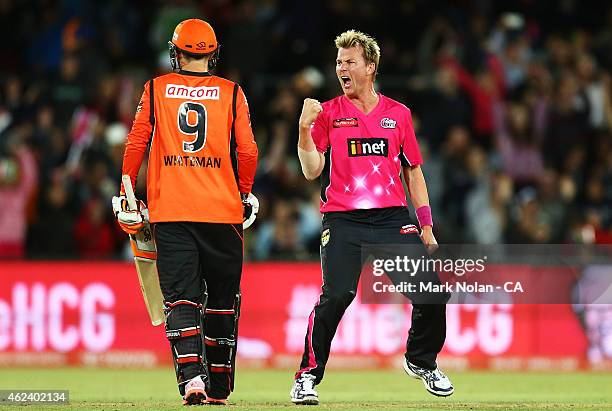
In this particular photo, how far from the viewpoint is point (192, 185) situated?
9.61 metres

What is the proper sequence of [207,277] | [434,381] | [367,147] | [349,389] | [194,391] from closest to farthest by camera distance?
[194,391]
[207,277]
[367,147]
[434,381]
[349,389]

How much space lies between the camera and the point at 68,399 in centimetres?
1081

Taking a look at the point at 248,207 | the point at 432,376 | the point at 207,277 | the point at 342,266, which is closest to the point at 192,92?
the point at 248,207

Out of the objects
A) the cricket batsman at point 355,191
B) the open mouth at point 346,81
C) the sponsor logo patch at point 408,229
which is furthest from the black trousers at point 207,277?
the open mouth at point 346,81

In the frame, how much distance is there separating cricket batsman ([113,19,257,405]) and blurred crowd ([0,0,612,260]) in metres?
6.80

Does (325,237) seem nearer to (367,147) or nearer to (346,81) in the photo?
(367,147)

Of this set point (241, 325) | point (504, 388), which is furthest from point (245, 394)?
point (241, 325)

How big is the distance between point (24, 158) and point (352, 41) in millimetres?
8351

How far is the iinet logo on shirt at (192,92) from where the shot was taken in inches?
381

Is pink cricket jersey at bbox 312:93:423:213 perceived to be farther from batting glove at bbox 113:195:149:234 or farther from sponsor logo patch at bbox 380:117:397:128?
batting glove at bbox 113:195:149:234

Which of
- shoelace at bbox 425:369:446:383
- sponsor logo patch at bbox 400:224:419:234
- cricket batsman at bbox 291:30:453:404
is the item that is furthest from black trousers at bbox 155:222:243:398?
shoelace at bbox 425:369:446:383

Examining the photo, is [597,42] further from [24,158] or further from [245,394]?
[245,394]

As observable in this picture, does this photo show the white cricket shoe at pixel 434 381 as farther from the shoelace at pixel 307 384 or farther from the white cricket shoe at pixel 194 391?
the white cricket shoe at pixel 194 391

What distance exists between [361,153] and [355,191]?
0.27 metres
